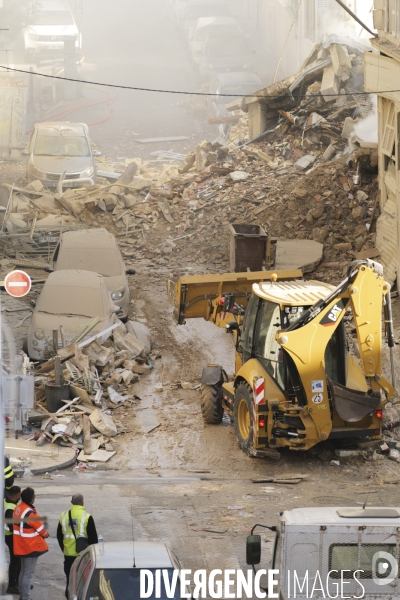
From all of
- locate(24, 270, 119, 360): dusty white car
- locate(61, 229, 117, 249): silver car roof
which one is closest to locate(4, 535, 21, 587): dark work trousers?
locate(24, 270, 119, 360): dusty white car

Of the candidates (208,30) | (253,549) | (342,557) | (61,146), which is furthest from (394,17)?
(208,30)

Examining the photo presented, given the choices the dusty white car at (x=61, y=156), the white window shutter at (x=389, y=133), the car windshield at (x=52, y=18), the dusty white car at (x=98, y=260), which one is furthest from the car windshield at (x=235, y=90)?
the dusty white car at (x=98, y=260)

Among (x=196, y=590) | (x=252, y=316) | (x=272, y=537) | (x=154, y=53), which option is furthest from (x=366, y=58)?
(x=154, y=53)

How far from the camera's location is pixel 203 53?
46062 millimetres

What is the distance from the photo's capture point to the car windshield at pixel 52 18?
44.9 meters

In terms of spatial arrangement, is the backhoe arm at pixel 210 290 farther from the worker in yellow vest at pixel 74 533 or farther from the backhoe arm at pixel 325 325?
the worker in yellow vest at pixel 74 533

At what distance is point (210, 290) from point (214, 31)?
108 ft

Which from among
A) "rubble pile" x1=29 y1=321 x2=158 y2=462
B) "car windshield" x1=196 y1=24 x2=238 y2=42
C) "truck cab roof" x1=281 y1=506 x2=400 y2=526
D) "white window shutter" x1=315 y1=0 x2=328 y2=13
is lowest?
"rubble pile" x1=29 y1=321 x2=158 y2=462

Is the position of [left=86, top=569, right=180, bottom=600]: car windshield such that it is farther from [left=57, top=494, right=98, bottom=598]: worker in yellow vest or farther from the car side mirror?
[left=57, top=494, right=98, bottom=598]: worker in yellow vest

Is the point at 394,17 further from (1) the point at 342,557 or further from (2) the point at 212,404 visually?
(1) the point at 342,557

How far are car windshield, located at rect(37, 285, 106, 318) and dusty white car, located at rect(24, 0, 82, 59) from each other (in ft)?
93.2

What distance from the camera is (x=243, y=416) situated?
1383 cm

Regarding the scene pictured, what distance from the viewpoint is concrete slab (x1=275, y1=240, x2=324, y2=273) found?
72.9ft

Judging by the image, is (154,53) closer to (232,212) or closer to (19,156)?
(19,156)
